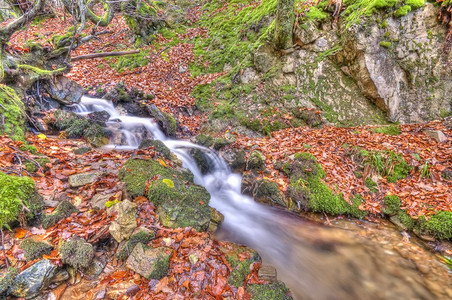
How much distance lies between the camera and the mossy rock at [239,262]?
2.34 metres

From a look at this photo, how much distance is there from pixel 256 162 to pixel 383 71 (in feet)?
16.9

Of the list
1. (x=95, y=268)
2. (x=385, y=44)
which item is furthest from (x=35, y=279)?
(x=385, y=44)

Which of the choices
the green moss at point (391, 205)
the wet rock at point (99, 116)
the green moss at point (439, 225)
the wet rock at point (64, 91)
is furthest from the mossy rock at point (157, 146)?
the green moss at point (439, 225)

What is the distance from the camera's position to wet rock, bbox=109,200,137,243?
7.98ft

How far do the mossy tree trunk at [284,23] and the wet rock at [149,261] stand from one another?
7.63 metres

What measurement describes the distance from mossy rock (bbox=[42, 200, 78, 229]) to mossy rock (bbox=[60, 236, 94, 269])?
1.45 feet

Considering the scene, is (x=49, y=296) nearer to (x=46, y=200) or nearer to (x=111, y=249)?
(x=111, y=249)

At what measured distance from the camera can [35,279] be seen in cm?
193

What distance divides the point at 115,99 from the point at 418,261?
927cm

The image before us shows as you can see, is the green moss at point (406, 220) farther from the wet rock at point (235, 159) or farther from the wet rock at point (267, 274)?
the wet rock at point (235, 159)

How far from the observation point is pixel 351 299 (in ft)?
9.22

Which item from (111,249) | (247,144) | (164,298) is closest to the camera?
(164,298)

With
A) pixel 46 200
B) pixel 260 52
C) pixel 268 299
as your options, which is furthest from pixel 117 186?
pixel 260 52

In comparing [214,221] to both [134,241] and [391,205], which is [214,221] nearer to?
[134,241]
